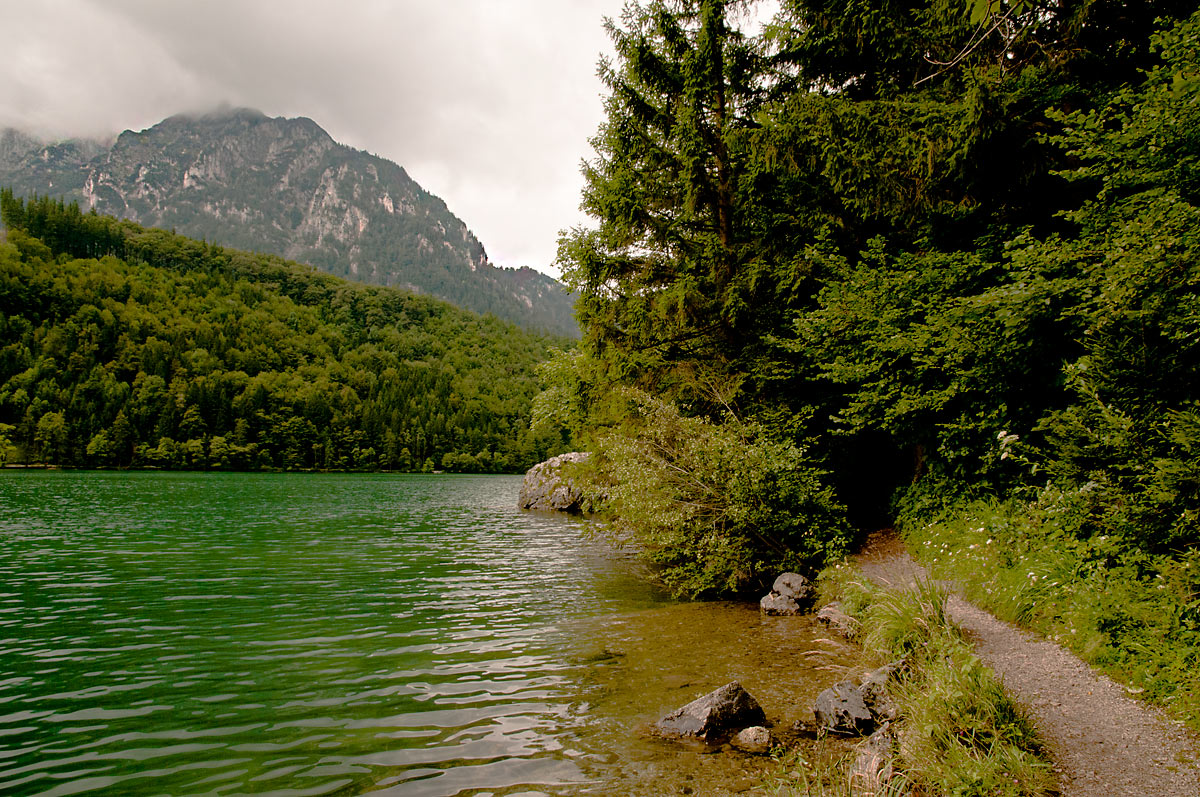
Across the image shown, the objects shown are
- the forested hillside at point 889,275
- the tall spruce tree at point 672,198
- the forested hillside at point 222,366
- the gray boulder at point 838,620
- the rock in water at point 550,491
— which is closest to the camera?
the forested hillside at point 889,275

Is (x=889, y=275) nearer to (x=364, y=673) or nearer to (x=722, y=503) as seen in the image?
(x=722, y=503)

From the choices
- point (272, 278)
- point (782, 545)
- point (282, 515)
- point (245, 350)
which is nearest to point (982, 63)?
point (782, 545)

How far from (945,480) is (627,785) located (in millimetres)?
11631

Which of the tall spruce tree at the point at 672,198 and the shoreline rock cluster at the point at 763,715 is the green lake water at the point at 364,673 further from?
the tall spruce tree at the point at 672,198

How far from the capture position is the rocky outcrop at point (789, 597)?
41.0 ft

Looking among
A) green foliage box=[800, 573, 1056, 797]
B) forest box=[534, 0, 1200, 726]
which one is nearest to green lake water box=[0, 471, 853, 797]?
green foliage box=[800, 573, 1056, 797]

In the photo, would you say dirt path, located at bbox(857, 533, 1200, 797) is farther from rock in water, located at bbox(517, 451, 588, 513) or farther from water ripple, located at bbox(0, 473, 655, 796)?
Result: rock in water, located at bbox(517, 451, 588, 513)

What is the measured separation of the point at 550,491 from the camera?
4194cm

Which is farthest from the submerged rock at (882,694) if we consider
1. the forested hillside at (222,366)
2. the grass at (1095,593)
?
the forested hillside at (222,366)

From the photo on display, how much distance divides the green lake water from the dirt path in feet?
8.29

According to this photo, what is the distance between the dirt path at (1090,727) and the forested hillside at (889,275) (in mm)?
1525

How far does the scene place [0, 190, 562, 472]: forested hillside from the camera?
94188 millimetres

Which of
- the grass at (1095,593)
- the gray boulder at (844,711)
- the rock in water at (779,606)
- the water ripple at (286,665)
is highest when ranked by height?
the grass at (1095,593)

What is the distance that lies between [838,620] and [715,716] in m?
5.23
